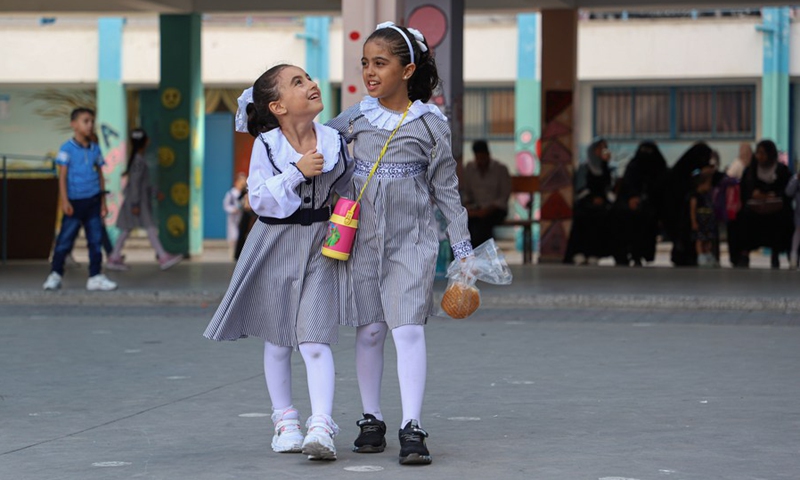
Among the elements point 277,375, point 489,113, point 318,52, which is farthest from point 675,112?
point 277,375

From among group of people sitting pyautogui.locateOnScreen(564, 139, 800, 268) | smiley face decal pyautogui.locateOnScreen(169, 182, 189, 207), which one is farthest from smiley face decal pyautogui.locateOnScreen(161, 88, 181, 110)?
group of people sitting pyautogui.locateOnScreen(564, 139, 800, 268)

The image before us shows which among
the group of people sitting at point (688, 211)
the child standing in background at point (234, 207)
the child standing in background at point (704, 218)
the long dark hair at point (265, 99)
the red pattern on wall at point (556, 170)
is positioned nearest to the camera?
the long dark hair at point (265, 99)

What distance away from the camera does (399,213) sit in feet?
19.4

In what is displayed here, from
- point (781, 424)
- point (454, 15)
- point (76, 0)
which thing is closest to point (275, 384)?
point (781, 424)

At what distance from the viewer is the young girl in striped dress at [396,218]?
5797 millimetres

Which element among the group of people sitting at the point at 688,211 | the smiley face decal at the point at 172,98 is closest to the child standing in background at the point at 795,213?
the group of people sitting at the point at 688,211

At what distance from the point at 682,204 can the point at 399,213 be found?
15.0 meters

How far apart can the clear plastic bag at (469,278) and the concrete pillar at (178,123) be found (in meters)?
17.5

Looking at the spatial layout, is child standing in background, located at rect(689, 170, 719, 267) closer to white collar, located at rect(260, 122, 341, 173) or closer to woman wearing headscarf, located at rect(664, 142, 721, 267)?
woman wearing headscarf, located at rect(664, 142, 721, 267)

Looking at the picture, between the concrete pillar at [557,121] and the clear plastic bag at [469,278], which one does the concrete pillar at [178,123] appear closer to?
the concrete pillar at [557,121]

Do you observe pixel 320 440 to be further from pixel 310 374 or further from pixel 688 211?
pixel 688 211

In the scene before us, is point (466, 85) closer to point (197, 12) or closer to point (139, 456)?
point (197, 12)

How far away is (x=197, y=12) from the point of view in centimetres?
2308

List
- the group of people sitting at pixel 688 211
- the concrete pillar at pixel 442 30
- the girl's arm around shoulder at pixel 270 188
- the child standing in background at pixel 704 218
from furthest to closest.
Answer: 1. the group of people sitting at pixel 688 211
2. the child standing in background at pixel 704 218
3. the concrete pillar at pixel 442 30
4. the girl's arm around shoulder at pixel 270 188
